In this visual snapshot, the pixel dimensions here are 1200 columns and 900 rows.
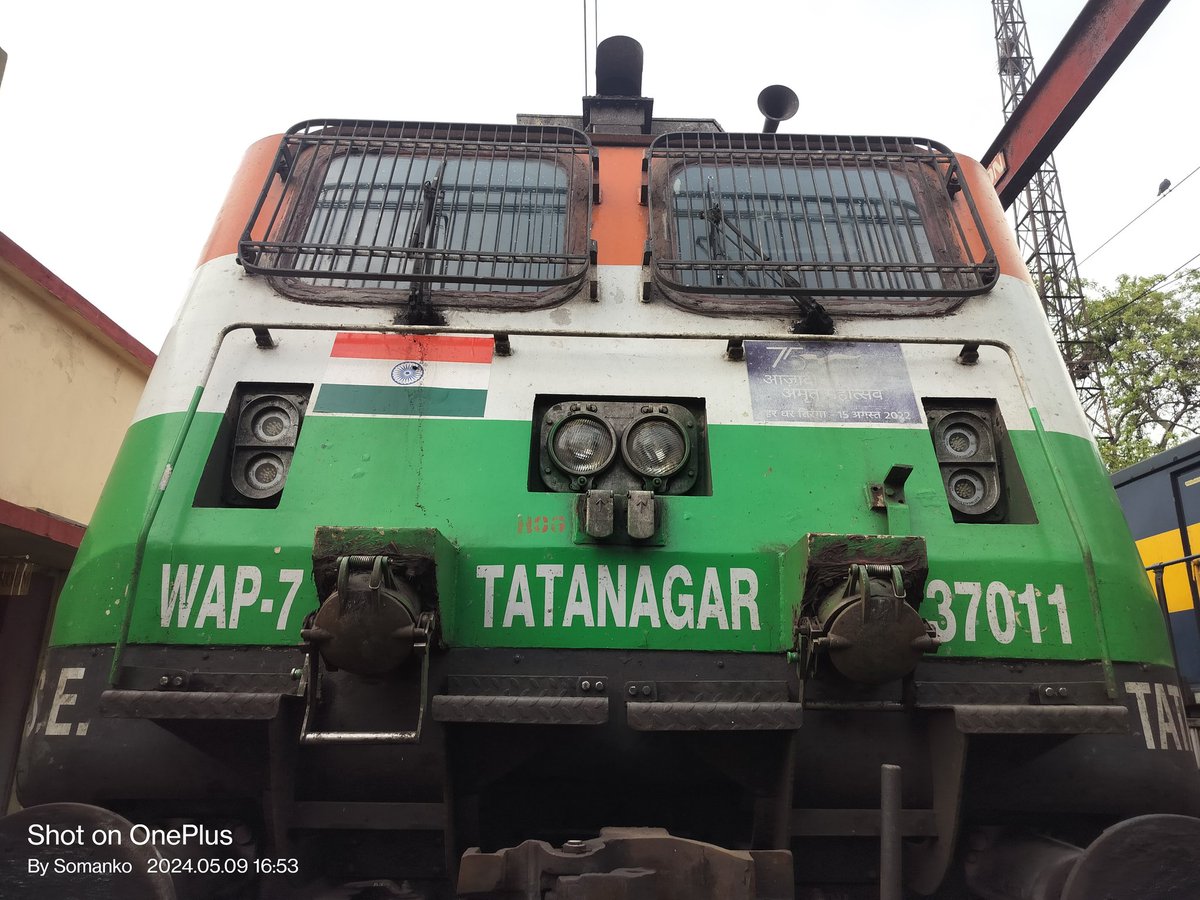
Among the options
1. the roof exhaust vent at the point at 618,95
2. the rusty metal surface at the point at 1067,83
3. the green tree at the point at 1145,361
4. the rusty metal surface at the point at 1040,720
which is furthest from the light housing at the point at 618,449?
the green tree at the point at 1145,361

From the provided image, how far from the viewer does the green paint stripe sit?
2.54 m

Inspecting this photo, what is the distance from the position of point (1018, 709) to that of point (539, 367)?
64.7 inches

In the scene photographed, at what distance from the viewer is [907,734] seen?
2055 millimetres

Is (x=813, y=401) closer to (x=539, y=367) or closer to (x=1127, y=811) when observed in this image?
(x=539, y=367)

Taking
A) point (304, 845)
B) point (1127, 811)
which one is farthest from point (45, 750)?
point (1127, 811)

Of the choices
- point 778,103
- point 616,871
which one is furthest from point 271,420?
point 778,103

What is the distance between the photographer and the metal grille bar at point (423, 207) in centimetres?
294

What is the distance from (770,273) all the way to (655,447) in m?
1.01

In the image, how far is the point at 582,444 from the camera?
8.01ft

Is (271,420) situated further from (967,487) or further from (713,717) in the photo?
(967,487)

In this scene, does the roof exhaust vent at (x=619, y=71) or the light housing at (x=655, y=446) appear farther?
the roof exhaust vent at (x=619, y=71)

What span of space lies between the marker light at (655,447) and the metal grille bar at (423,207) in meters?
0.67

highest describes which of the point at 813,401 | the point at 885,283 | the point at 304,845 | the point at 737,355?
the point at 885,283

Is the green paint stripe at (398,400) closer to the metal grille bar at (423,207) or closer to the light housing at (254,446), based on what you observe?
the light housing at (254,446)
